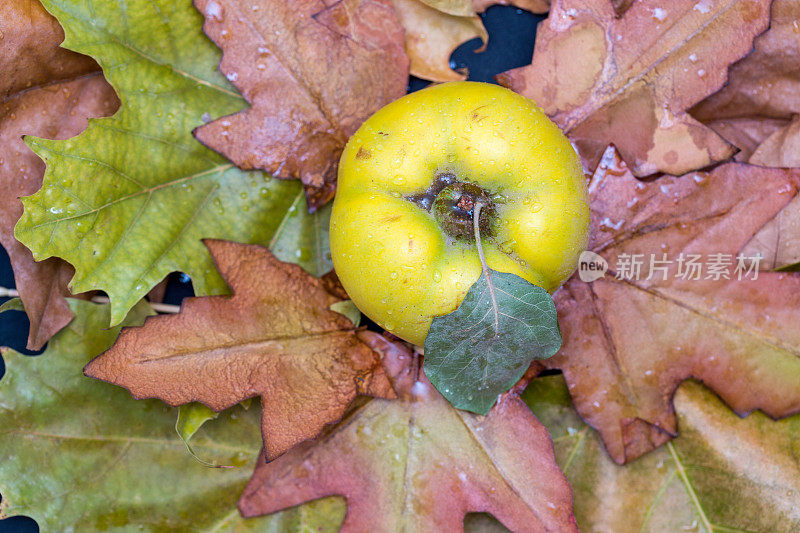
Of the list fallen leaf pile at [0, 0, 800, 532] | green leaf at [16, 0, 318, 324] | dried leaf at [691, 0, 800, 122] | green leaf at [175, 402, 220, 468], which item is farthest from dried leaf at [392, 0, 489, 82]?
green leaf at [175, 402, 220, 468]

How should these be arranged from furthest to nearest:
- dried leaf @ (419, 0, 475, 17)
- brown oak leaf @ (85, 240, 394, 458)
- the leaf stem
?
dried leaf @ (419, 0, 475, 17) → brown oak leaf @ (85, 240, 394, 458) → the leaf stem

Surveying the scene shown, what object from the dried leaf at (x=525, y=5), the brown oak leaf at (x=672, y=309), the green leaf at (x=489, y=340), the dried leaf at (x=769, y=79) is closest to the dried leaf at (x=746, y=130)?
the dried leaf at (x=769, y=79)

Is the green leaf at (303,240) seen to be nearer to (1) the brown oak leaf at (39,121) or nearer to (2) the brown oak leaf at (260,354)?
(2) the brown oak leaf at (260,354)

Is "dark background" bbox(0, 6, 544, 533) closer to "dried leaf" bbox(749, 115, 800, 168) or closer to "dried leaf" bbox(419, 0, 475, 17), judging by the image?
"dried leaf" bbox(419, 0, 475, 17)

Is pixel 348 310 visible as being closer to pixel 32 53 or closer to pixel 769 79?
pixel 32 53

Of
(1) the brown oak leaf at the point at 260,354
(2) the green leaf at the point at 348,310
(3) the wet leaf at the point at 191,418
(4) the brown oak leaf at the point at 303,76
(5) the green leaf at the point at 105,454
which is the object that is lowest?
(5) the green leaf at the point at 105,454

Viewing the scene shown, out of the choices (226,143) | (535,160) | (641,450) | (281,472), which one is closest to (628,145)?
(535,160)

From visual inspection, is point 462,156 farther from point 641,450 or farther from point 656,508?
point 656,508
